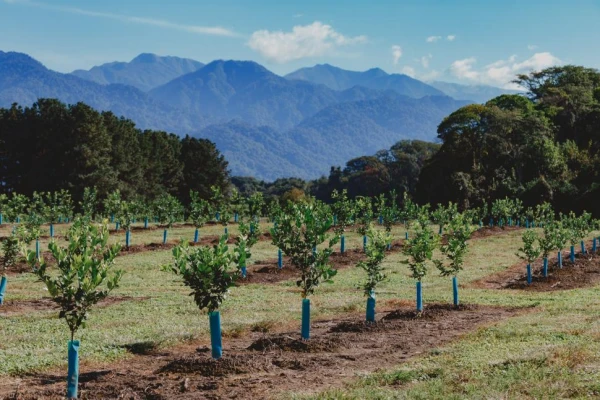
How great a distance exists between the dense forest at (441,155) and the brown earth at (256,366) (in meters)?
74.2

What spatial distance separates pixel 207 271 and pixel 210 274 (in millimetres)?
189

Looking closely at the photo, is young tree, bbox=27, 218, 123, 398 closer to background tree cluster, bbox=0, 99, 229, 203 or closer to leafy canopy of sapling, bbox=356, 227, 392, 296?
leafy canopy of sapling, bbox=356, 227, 392, 296

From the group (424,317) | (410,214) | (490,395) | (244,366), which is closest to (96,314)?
(244,366)

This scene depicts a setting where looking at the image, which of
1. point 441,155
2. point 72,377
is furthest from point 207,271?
point 441,155

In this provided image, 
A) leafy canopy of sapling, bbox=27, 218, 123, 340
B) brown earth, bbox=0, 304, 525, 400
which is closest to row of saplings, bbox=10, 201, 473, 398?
leafy canopy of sapling, bbox=27, 218, 123, 340

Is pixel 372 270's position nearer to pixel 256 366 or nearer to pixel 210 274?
pixel 256 366

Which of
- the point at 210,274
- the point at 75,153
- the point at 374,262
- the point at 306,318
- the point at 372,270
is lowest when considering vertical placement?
the point at 306,318

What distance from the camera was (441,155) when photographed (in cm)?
10544

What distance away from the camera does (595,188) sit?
301ft

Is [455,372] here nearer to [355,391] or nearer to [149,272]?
[355,391]

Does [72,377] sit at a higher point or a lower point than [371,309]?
higher

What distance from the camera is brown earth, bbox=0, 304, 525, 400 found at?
15.6m

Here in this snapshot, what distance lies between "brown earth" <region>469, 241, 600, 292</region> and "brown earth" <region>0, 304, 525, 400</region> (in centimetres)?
1658

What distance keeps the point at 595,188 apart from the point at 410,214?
3670 centimetres
